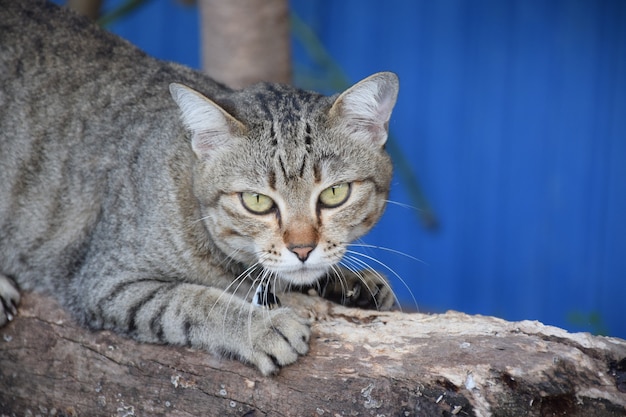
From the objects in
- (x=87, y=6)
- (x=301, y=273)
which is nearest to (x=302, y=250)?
(x=301, y=273)

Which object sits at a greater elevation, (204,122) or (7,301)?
(204,122)

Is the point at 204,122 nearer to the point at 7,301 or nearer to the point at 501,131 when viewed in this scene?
the point at 7,301

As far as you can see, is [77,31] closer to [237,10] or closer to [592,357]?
[237,10]

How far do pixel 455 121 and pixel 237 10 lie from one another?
2.43 meters

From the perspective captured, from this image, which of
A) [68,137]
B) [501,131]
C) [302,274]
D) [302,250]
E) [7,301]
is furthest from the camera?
[501,131]

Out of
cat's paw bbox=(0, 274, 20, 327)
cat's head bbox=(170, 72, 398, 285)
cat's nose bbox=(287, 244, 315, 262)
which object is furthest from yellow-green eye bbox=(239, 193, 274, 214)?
cat's paw bbox=(0, 274, 20, 327)

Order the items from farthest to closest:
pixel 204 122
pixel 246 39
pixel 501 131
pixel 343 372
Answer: pixel 501 131
pixel 246 39
pixel 204 122
pixel 343 372

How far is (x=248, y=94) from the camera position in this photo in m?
3.55

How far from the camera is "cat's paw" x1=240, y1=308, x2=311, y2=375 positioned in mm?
2936

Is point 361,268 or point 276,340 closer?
point 276,340

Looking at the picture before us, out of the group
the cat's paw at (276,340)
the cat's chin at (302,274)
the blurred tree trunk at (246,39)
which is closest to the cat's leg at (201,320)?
the cat's paw at (276,340)

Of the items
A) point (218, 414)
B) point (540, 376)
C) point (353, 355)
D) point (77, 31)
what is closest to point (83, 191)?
point (77, 31)

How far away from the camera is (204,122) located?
10.8 feet

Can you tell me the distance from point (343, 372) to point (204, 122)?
1107mm
